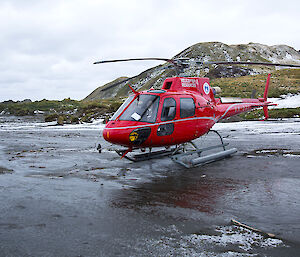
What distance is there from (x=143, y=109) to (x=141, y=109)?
59 mm

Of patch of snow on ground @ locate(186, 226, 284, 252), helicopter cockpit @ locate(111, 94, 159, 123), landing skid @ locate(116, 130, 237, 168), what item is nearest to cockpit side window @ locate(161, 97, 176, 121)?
helicopter cockpit @ locate(111, 94, 159, 123)

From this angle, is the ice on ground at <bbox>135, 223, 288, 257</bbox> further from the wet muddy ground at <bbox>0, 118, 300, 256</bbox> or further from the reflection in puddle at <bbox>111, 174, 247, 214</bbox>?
the reflection in puddle at <bbox>111, 174, 247, 214</bbox>

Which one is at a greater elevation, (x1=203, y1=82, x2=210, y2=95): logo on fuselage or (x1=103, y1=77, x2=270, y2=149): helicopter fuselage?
(x1=203, y1=82, x2=210, y2=95): logo on fuselage

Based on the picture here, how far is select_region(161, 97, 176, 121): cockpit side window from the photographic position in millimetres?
8453

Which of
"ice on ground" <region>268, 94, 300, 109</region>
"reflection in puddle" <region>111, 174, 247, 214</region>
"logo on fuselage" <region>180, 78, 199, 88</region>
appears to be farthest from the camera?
"ice on ground" <region>268, 94, 300, 109</region>

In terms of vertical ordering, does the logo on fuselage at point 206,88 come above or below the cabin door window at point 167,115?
above

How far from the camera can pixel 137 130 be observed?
25.8 feet

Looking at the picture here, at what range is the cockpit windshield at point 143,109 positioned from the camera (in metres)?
8.12

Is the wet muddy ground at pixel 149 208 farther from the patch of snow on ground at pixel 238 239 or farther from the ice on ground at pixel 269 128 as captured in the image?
the ice on ground at pixel 269 128

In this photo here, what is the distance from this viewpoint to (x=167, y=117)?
854 cm

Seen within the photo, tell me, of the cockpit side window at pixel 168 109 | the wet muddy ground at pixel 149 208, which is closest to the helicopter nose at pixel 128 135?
the cockpit side window at pixel 168 109

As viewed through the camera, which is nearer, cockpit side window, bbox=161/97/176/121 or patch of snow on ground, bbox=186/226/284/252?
patch of snow on ground, bbox=186/226/284/252

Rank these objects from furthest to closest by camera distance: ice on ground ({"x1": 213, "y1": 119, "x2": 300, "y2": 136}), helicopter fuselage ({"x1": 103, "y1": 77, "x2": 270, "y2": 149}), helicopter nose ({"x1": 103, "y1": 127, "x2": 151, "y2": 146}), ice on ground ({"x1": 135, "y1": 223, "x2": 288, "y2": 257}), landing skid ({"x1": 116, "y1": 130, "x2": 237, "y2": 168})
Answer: ice on ground ({"x1": 213, "y1": 119, "x2": 300, "y2": 136}) → landing skid ({"x1": 116, "y1": 130, "x2": 237, "y2": 168}) → helicopter fuselage ({"x1": 103, "y1": 77, "x2": 270, "y2": 149}) → helicopter nose ({"x1": 103, "y1": 127, "x2": 151, "y2": 146}) → ice on ground ({"x1": 135, "y1": 223, "x2": 288, "y2": 257})

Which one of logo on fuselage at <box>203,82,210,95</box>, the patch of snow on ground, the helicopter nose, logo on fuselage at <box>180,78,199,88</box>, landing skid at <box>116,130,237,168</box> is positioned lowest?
the patch of snow on ground
